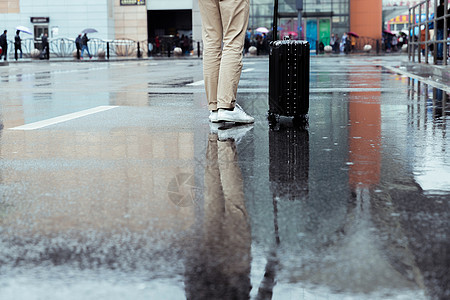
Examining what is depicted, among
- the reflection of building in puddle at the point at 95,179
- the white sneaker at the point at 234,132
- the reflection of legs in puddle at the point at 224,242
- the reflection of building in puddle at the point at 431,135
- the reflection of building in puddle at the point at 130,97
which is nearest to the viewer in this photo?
the reflection of legs in puddle at the point at 224,242

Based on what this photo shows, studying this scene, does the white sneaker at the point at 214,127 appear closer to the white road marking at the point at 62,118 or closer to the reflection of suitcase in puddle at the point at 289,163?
the reflection of suitcase in puddle at the point at 289,163

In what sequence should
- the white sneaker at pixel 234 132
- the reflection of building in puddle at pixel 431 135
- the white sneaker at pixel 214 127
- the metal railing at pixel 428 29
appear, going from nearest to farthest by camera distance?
the reflection of building in puddle at pixel 431 135 < the white sneaker at pixel 234 132 < the white sneaker at pixel 214 127 < the metal railing at pixel 428 29

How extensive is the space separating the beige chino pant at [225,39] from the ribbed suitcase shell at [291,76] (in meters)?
0.33

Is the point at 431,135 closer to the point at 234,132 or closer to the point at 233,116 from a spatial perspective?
the point at 234,132

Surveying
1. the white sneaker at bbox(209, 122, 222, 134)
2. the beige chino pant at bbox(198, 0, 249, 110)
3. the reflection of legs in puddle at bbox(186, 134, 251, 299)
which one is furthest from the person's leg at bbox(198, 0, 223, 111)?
the reflection of legs in puddle at bbox(186, 134, 251, 299)

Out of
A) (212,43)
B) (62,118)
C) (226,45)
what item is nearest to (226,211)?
(226,45)

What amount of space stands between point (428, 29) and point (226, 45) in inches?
363

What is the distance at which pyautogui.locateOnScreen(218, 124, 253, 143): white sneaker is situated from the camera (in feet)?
16.4

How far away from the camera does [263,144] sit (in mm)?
4629

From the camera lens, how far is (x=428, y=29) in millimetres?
13898

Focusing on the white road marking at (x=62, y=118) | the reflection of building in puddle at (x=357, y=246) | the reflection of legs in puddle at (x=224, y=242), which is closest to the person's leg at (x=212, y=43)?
the white road marking at (x=62, y=118)

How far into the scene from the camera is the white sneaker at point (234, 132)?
4.99 metres

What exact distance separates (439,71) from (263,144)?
7.89 m

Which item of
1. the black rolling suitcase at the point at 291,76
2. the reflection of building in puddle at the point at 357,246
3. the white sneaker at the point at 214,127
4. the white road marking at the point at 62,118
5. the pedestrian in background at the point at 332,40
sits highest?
the pedestrian in background at the point at 332,40
